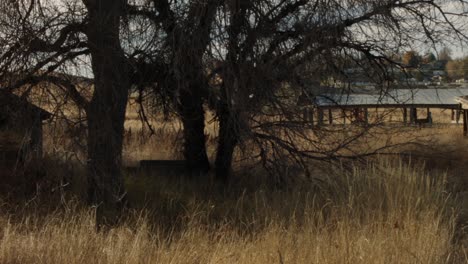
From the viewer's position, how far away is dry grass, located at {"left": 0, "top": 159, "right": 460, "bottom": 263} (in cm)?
504

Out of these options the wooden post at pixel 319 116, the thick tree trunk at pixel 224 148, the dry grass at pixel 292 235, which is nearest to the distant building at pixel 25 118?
the dry grass at pixel 292 235

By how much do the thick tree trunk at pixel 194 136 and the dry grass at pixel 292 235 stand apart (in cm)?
397

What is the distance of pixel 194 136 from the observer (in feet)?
43.2

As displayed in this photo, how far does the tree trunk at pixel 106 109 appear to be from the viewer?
825 centimetres

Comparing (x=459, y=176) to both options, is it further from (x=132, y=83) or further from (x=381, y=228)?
(x=381, y=228)

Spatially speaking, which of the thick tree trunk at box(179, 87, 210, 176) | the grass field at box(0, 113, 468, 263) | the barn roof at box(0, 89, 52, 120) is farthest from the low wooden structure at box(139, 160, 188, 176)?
the barn roof at box(0, 89, 52, 120)

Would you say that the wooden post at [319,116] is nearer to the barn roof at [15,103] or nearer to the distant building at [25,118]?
the distant building at [25,118]

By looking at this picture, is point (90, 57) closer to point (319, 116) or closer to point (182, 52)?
point (182, 52)

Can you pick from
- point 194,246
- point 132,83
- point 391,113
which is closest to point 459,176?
point 391,113

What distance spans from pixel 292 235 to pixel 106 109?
12.9 feet

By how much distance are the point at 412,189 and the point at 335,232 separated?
4.94 feet

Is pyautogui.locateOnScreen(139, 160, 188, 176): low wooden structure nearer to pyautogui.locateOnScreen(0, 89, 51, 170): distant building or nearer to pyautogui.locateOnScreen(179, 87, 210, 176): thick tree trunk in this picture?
pyautogui.locateOnScreen(179, 87, 210, 176): thick tree trunk

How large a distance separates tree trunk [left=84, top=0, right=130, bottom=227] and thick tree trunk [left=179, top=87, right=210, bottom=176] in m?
2.94

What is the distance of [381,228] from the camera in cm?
586
